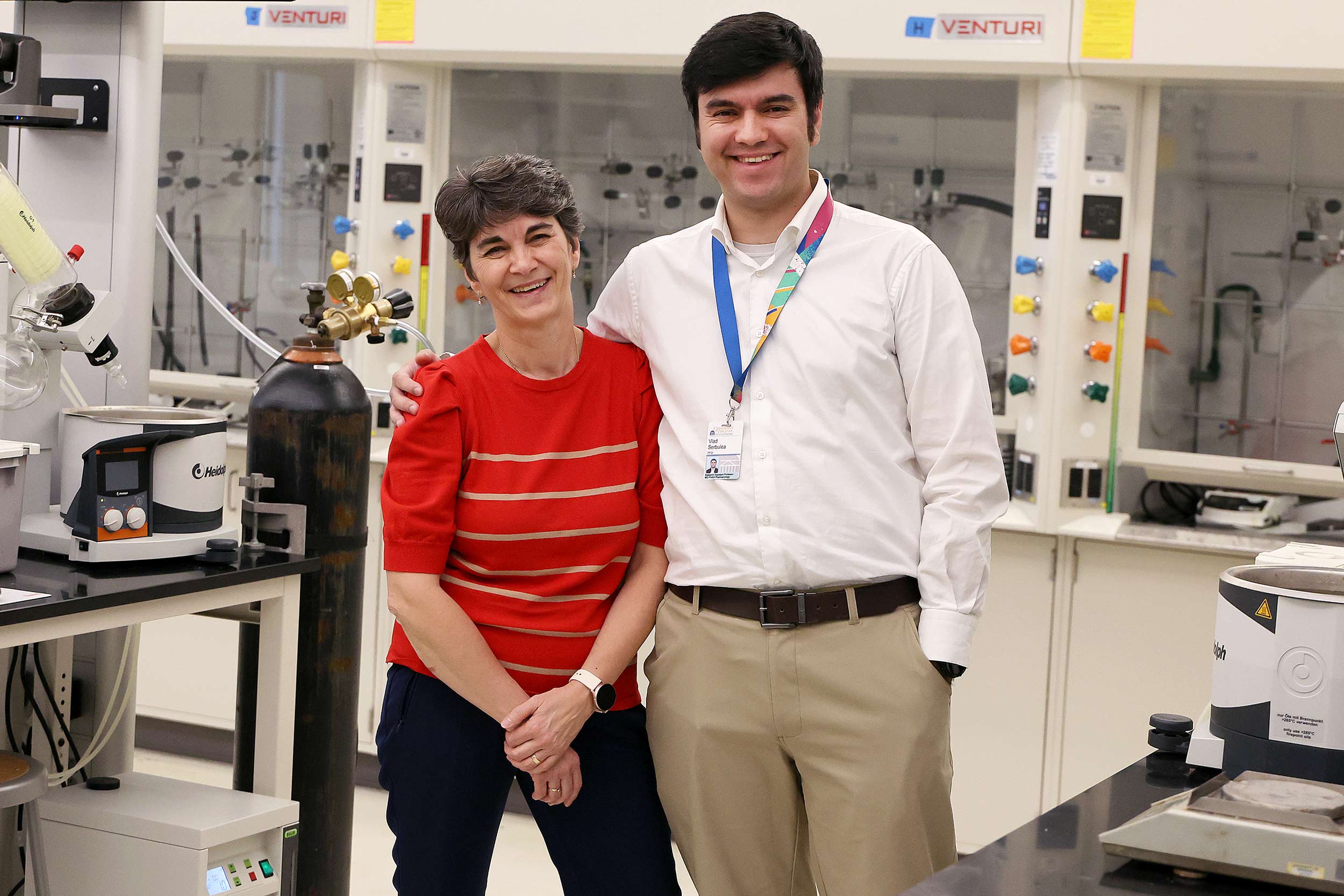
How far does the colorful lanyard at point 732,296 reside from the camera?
71.2 inches

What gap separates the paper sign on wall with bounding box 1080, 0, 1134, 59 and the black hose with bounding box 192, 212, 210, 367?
2.81m

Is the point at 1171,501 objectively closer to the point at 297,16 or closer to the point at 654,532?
the point at 654,532

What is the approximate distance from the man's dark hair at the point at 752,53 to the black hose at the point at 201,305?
3.06 meters

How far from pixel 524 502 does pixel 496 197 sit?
1.31ft

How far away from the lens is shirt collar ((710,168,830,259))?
1824 mm

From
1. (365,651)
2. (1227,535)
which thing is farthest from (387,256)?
(1227,535)

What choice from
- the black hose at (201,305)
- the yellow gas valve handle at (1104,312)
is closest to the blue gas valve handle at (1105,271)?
the yellow gas valve handle at (1104,312)

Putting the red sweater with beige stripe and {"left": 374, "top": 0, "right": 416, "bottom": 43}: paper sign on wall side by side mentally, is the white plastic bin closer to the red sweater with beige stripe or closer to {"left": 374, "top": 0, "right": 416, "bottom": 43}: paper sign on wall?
the red sweater with beige stripe

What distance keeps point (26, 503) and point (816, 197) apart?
1.47 metres

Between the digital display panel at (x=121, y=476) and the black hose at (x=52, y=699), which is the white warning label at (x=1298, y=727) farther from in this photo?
the black hose at (x=52, y=699)

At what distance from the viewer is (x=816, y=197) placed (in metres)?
1.85

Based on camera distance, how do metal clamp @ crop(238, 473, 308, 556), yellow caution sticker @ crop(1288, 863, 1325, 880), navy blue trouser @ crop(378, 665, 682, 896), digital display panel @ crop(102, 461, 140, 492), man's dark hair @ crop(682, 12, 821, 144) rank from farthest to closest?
metal clamp @ crop(238, 473, 308, 556) < digital display panel @ crop(102, 461, 140, 492) < navy blue trouser @ crop(378, 665, 682, 896) < man's dark hair @ crop(682, 12, 821, 144) < yellow caution sticker @ crop(1288, 863, 1325, 880)

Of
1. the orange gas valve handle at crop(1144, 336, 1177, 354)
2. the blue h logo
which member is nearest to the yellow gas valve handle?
the orange gas valve handle at crop(1144, 336, 1177, 354)

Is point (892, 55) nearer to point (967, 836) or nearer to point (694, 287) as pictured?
point (694, 287)
